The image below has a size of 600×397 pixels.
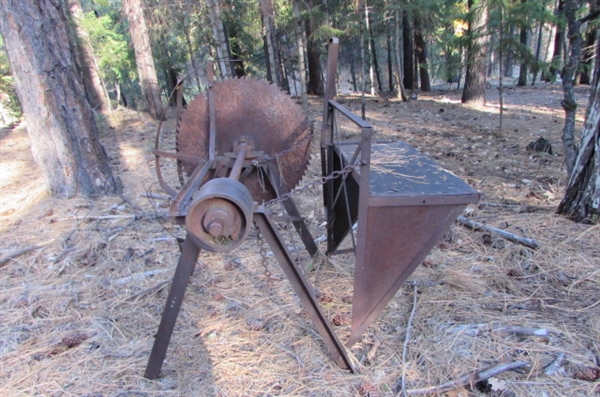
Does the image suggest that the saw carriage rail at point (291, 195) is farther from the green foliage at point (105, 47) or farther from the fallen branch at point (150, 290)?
the green foliage at point (105, 47)

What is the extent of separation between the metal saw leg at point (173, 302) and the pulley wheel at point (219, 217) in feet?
0.98

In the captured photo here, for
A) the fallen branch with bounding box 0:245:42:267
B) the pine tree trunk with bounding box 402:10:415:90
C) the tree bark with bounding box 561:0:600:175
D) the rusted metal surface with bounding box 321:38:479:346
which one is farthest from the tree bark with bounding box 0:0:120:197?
the pine tree trunk with bounding box 402:10:415:90

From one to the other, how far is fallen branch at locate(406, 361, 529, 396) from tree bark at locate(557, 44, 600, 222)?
1989mm

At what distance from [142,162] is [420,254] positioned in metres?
5.85

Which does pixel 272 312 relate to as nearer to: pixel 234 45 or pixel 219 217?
pixel 219 217

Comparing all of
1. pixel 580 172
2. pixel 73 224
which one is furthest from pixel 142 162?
pixel 580 172

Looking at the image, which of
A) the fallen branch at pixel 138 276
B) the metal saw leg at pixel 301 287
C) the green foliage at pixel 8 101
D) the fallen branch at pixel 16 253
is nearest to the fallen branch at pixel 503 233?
the metal saw leg at pixel 301 287

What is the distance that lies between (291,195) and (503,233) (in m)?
2.18

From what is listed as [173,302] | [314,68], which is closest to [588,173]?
[173,302]

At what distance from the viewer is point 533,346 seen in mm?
2203

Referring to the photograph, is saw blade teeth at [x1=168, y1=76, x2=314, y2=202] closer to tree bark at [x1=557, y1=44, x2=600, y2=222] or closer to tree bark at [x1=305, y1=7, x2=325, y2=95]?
tree bark at [x1=557, y1=44, x2=600, y2=222]

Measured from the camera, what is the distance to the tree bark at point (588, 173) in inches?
125

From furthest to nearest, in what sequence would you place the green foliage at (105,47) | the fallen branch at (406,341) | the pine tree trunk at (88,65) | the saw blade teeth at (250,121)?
the green foliage at (105,47) → the pine tree trunk at (88,65) → the saw blade teeth at (250,121) → the fallen branch at (406,341)

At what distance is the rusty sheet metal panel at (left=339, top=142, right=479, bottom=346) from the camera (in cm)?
200
